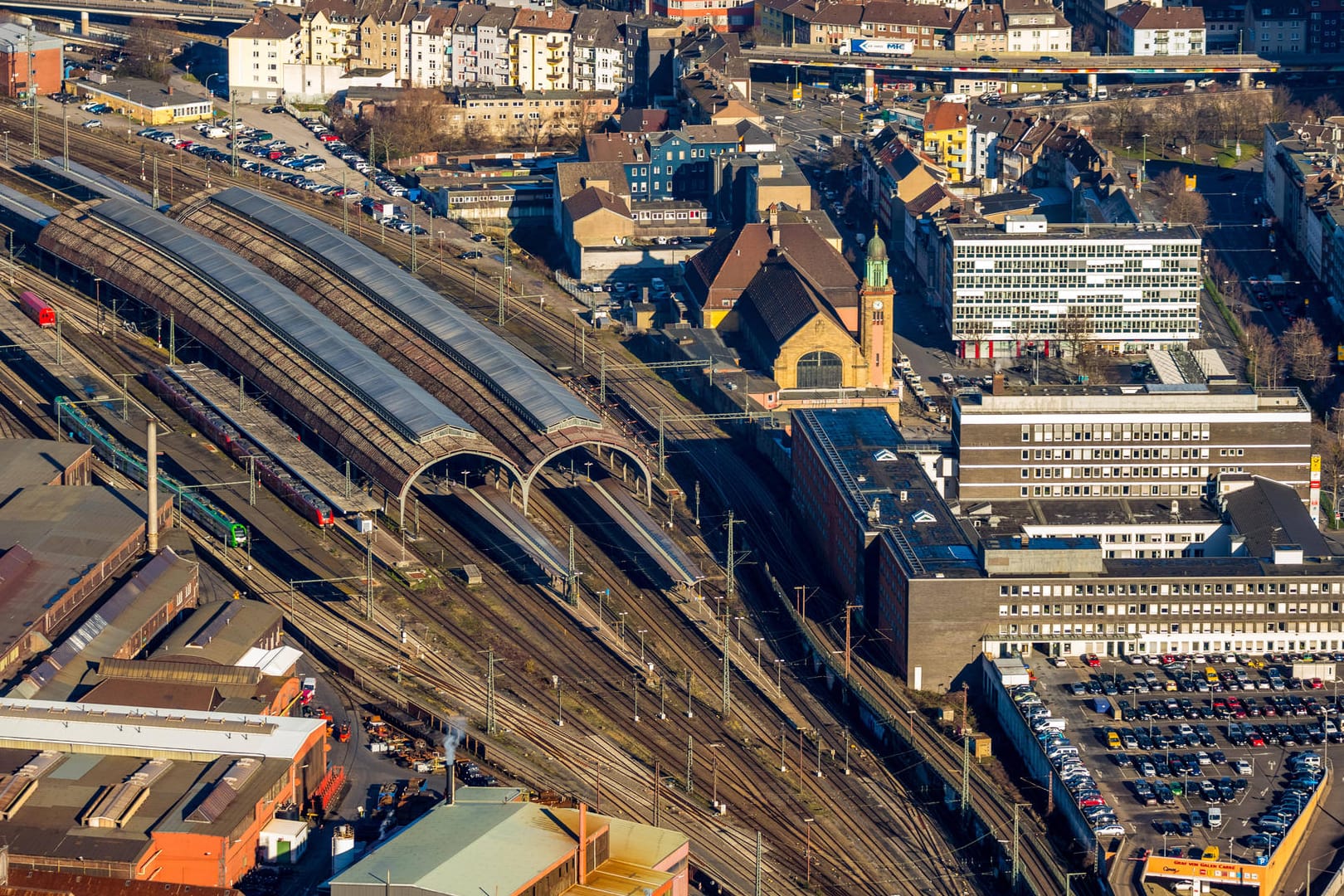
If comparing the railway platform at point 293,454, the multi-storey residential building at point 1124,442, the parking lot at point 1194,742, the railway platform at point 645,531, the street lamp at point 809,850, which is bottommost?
the street lamp at point 809,850

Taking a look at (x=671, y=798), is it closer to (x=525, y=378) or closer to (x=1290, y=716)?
(x=1290, y=716)

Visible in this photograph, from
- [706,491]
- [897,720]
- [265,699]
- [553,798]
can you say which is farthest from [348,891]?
[706,491]

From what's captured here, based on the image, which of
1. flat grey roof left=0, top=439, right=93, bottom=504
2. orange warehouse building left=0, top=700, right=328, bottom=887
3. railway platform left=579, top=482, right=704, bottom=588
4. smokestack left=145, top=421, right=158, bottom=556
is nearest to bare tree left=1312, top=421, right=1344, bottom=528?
railway platform left=579, top=482, right=704, bottom=588

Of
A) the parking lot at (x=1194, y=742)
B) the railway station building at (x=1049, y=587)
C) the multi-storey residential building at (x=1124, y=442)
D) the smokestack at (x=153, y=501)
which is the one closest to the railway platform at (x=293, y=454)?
the smokestack at (x=153, y=501)

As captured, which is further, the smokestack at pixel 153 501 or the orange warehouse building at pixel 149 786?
the smokestack at pixel 153 501

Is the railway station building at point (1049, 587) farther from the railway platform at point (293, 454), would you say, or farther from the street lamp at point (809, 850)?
the railway platform at point (293, 454)

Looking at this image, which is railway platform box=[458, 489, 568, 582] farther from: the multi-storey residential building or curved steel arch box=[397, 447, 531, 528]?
the multi-storey residential building
